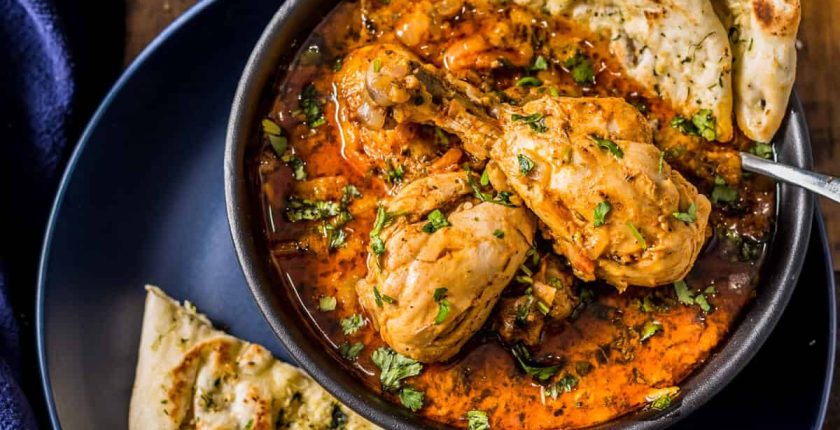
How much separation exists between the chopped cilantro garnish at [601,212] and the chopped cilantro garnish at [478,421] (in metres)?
0.97

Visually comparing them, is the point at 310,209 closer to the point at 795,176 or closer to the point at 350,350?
the point at 350,350

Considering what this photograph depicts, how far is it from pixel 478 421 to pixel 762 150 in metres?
1.64

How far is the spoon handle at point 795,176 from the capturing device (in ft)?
11.4

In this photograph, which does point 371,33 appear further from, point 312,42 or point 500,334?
point 500,334

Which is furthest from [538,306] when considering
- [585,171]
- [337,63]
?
[337,63]

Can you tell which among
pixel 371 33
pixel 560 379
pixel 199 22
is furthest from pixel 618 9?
pixel 199 22

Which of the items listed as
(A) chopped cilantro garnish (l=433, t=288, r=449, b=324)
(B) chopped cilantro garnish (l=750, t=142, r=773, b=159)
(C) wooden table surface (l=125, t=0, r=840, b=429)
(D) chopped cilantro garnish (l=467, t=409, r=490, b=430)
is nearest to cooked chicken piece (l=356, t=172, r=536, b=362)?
(A) chopped cilantro garnish (l=433, t=288, r=449, b=324)

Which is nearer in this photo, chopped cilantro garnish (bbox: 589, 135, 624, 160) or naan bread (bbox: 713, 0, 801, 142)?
chopped cilantro garnish (bbox: 589, 135, 624, 160)

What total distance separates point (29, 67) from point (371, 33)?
6.22 ft

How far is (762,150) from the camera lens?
3.84 metres

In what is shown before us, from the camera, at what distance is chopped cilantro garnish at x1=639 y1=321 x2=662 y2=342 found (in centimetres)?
376

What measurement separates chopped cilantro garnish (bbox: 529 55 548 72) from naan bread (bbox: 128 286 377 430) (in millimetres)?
1776

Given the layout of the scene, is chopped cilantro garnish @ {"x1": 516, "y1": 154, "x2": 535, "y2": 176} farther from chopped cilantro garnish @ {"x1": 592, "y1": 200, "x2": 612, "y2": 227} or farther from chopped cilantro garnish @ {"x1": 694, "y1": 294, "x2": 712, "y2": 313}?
chopped cilantro garnish @ {"x1": 694, "y1": 294, "x2": 712, "y2": 313}

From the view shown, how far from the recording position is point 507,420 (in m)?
3.74
